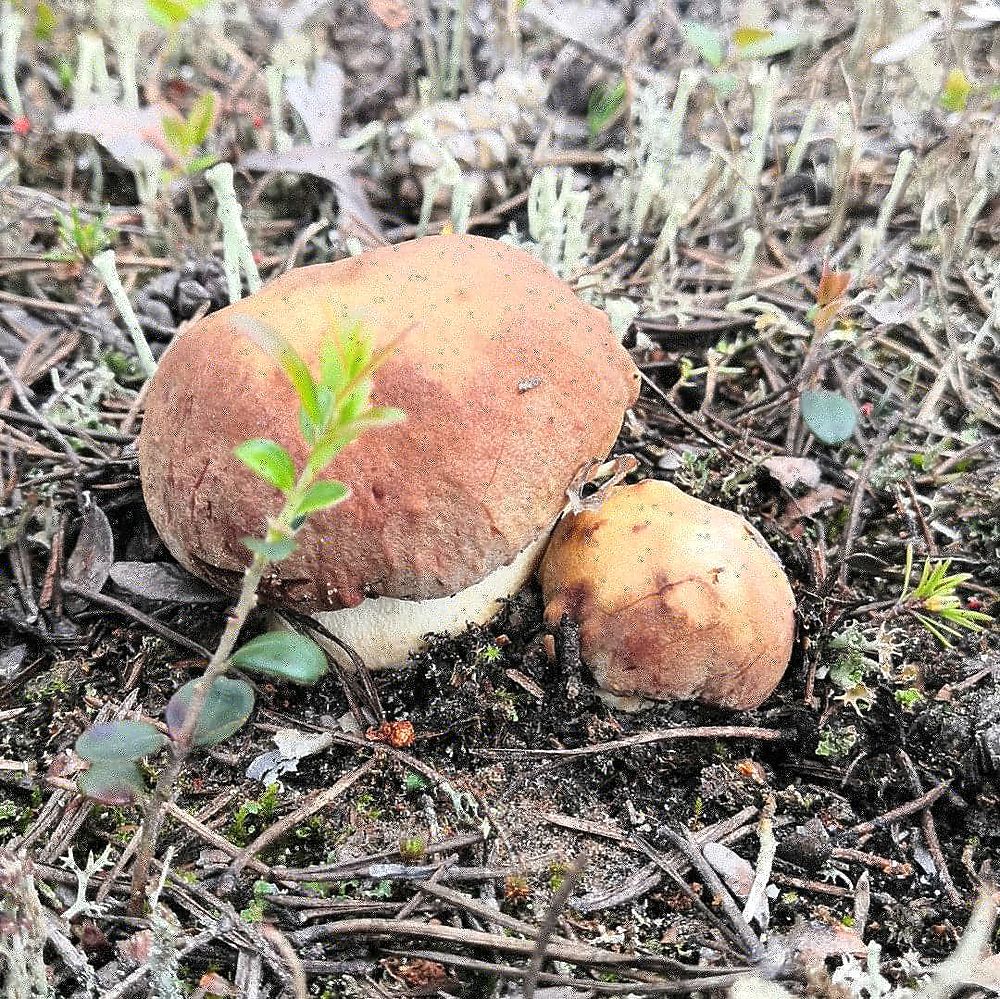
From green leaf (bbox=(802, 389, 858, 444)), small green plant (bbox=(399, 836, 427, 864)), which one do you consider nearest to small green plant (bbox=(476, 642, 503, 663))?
small green plant (bbox=(399, 836, 427, 864))

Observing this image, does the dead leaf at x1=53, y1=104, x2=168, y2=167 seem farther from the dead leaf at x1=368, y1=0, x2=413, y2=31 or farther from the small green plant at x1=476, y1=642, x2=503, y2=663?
the small green plant at x1=476, y1=642, x2=503, y2=663

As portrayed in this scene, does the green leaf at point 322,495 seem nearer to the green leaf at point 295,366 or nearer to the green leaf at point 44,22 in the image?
the green leaf at point 295,366

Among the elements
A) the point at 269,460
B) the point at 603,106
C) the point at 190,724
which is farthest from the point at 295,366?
the point at 603,106

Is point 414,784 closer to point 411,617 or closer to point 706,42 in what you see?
point 411,617

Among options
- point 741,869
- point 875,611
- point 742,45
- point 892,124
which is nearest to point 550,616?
point 741,869

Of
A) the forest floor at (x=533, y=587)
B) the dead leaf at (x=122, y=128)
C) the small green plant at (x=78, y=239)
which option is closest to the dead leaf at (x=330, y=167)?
the forest floor at (x=533, y=587)

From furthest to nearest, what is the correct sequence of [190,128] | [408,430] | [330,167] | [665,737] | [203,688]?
[330,167], [190,128], [665,737], [408,430], [203,688]
